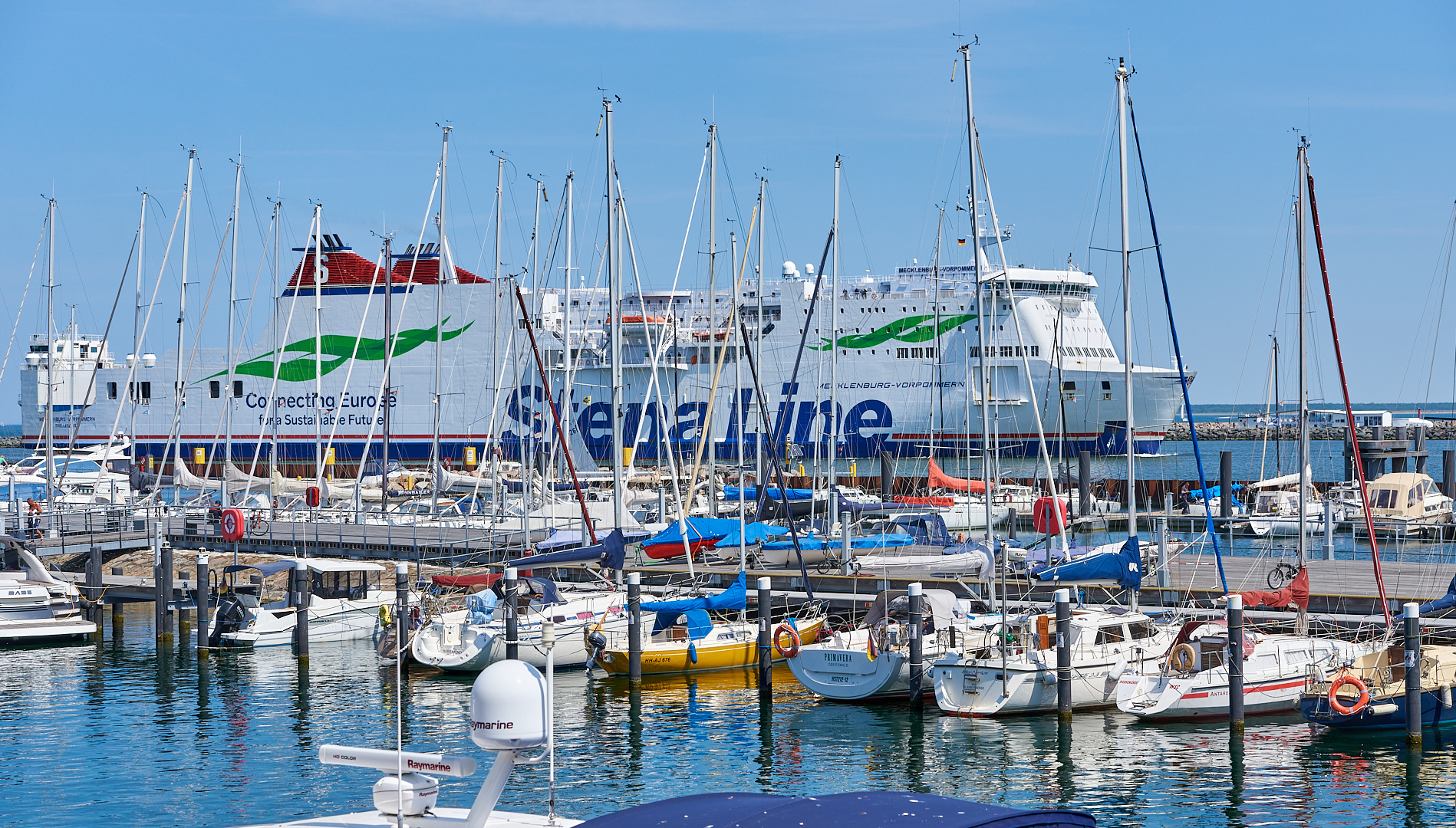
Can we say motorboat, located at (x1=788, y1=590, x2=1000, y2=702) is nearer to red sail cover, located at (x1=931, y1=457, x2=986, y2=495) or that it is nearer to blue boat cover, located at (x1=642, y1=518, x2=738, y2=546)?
blue boat cover, located at (x1=642, y1=518, x2=738, y2=546)

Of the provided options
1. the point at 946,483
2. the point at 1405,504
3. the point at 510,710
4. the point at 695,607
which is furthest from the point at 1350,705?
the point at 946,483

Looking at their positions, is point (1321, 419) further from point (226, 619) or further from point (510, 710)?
point (510, 710)

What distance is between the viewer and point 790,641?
19.5 m

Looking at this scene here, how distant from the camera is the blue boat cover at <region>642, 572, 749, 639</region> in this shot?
19.8 metres

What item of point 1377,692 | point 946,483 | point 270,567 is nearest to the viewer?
point 1377,692

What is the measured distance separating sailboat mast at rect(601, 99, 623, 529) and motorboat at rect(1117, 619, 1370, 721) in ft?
30.3

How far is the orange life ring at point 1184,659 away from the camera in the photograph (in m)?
16.3

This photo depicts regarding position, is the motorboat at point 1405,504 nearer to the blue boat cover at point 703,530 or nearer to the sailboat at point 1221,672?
the blue boat cover at point 703,530

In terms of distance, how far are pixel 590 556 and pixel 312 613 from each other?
14.6 feet

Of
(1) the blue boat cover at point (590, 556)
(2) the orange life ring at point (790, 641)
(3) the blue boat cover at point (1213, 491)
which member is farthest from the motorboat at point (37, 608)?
(3) the blue boat cover at point (1213, 491)

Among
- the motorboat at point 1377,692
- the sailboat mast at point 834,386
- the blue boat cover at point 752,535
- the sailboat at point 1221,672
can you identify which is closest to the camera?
the motorboat at point 1377,692

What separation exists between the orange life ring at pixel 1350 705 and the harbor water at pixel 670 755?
1.25 feet

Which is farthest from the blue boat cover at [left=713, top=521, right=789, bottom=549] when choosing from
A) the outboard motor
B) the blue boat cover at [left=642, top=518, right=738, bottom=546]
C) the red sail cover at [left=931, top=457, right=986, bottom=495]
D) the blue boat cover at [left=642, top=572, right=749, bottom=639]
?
the red sail cover at [left=931, top=457, right=986, bottom=495]

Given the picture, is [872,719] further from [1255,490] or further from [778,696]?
[1255,490]
